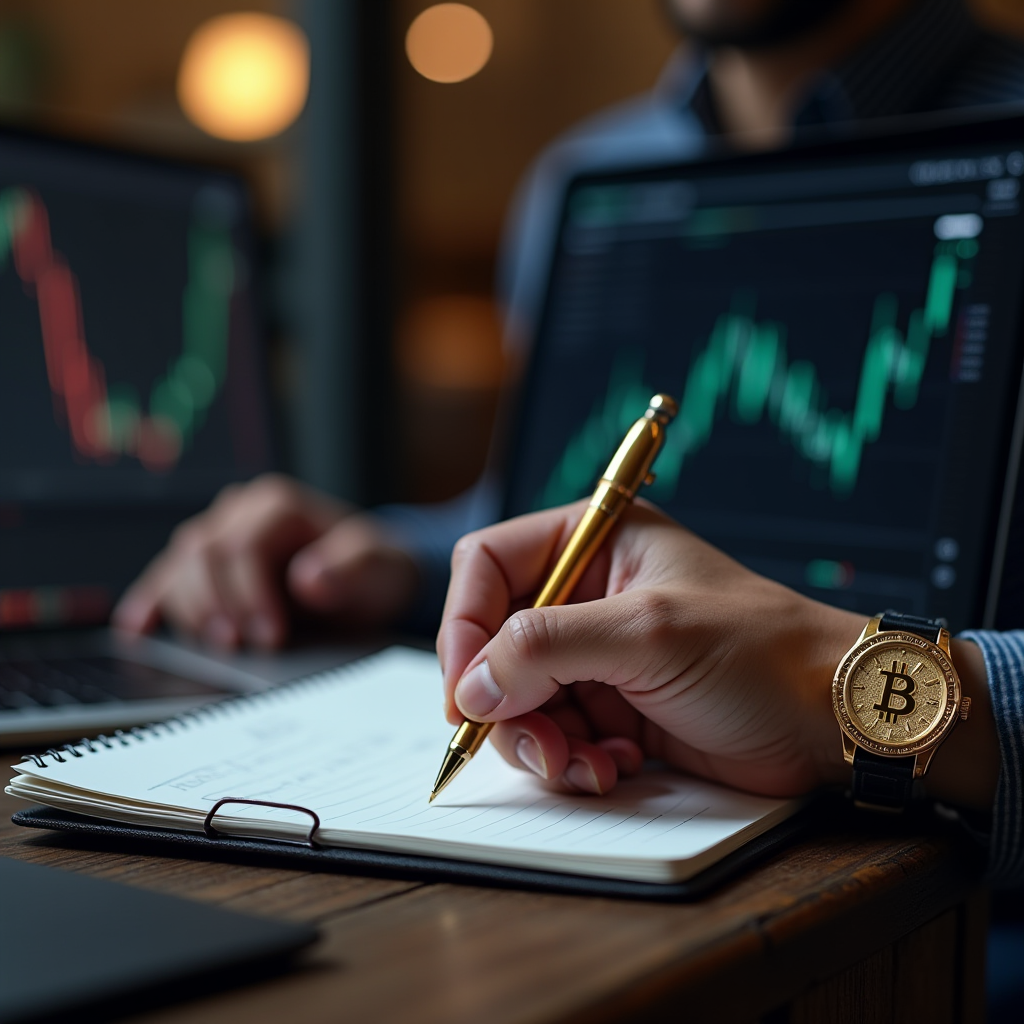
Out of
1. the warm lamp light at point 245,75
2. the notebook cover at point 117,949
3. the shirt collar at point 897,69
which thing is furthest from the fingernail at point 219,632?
the warm lamp light at point 245,75

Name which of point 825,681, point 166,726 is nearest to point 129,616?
point 166,726

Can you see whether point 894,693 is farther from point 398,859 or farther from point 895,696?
point 398,859

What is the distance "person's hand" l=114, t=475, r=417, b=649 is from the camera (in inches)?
33.6

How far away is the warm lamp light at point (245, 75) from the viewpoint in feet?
6.39

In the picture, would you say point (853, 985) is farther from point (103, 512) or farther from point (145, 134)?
point (145, 134)

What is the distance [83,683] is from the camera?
2.17 feet

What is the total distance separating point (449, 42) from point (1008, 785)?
7.08 ft

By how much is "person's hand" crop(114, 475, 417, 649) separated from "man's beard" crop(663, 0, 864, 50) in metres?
0.67

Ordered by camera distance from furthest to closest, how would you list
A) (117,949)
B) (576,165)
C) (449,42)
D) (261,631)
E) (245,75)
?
(449,42) < (245,75) < (576,165) < (261,631) < (117,949)

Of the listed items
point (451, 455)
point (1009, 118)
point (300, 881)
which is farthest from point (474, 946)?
point (451, 455)

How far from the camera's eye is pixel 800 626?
0.46 meters

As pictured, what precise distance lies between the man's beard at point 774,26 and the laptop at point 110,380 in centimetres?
54

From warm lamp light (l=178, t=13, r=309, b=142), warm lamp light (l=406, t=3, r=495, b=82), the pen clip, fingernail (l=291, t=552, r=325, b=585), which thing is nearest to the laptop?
fingernail (l=291, t=552, r=325, b=585)

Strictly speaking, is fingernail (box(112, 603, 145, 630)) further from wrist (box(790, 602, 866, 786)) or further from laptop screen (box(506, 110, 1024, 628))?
wrist (box(790, 602, 866, 786))
